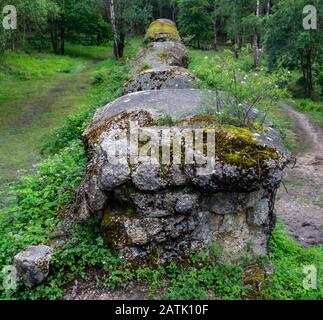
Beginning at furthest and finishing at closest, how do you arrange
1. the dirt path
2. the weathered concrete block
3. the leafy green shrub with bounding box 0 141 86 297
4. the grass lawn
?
the grass lawn
the dirt path
the leafy green shrub with bounding box 0 141 86 297
the weathered concrete block

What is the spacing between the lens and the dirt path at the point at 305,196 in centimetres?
1033

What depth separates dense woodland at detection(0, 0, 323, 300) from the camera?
6.78 m

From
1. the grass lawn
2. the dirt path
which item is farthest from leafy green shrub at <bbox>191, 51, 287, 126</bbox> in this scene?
the grass lawn

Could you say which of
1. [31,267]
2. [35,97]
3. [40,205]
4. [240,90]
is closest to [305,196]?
[240,90]

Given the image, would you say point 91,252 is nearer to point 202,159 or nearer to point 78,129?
point 202,159

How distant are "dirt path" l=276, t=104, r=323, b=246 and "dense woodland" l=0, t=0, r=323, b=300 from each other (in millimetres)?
58

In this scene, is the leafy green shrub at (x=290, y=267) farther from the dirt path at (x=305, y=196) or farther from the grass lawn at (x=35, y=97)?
the grass lawn at (x=35, y=97)

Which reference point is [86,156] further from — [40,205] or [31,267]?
[31,267]

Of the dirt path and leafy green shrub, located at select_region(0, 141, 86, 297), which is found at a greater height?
leafy green shrub, located at select_region(0, 141, 86, 297)

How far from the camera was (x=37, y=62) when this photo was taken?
108 feet

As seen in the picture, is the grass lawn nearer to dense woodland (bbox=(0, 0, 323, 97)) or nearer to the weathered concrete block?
dense woodland (bbox=(0, 0, 323, 97))

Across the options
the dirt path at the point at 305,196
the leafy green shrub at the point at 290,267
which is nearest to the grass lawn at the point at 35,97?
the dirt path at the point at 305,196

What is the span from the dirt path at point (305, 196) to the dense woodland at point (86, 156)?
6 cm
